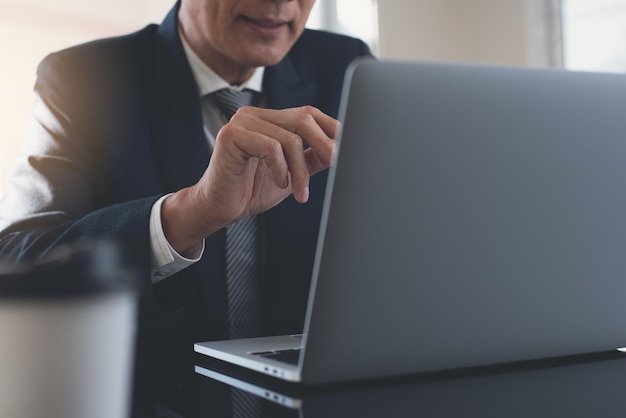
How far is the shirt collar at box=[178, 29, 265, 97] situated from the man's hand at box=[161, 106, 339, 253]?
0.43 m

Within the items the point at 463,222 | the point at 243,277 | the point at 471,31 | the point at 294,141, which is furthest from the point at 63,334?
the point at 471,31

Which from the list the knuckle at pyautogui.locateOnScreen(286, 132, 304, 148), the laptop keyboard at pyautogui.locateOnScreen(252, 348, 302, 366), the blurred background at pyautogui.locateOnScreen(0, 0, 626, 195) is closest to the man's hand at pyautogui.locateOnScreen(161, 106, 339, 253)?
the knuckle at pyautogui.locateOnScreen(286, 132, 304, 148)

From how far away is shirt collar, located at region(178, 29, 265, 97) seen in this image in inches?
54.7

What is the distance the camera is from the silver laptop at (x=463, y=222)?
53 centimetres

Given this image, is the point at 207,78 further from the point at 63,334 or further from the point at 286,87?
the point at 63,334

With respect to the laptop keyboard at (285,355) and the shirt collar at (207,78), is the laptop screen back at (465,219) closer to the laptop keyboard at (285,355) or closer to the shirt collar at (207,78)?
A: the laptop keyboard at (285,355)

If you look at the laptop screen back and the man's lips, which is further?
the man's lips

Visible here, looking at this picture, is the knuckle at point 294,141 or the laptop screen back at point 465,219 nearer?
the laptop screen back at point 465,219

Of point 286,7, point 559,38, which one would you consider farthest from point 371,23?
point 286,7

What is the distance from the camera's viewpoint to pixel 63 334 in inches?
11.8

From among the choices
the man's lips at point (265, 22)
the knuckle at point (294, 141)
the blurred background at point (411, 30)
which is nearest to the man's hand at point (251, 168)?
the knuckle at point (294, 141)

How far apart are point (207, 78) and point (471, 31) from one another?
2.91 m

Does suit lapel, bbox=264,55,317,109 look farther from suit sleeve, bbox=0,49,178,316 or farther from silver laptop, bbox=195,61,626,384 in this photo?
silver laptop, bbox=195,61,626,384

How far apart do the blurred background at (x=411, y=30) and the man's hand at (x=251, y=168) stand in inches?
81.4
